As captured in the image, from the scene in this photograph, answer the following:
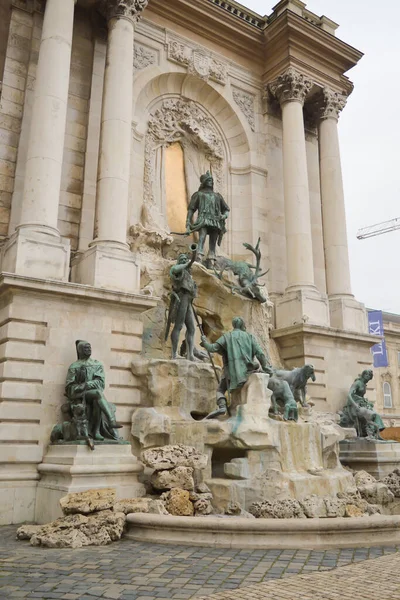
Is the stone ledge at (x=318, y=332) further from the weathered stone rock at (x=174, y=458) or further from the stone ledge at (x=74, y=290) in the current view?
the weathered stone rock at (x=174, y=458)

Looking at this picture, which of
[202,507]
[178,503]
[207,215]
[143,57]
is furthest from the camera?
[143,57]

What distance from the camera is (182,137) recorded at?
1980cm

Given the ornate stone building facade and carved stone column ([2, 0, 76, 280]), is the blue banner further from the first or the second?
carved stone column ([2, 0, 76, 280])

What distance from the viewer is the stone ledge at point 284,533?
7.61 m

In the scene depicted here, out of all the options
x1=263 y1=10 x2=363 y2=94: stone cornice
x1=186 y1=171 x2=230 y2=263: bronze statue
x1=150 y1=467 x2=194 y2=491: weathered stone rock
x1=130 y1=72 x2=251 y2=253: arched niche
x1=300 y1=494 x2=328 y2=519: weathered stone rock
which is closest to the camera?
x1=300 y1=494 x2=328 y2=519: weathered stone rock

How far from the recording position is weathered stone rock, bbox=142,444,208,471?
982 centimetres

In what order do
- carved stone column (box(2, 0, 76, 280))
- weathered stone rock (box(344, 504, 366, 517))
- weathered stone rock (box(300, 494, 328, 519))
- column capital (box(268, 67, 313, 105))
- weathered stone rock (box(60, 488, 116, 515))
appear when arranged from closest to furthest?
weathered stone rock (box(60, 488, 116, 515)) → weathered stone rock (box(300, 494, 328, 519)) → weathered stone rock (box(344, 504, 366, 517)) → carved stone column (box(2, 0, 76, 280)) → column capital (box(268, 67, 313, 105))

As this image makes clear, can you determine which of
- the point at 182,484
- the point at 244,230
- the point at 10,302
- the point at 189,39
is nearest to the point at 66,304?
the point at 10,302

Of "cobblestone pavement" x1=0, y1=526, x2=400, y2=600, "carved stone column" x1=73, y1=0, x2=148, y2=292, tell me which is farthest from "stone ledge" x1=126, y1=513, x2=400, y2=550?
"carved stone column" x1=73, y1=0, x2=148, y2=292

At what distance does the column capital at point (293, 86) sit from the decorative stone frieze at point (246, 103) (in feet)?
3.73

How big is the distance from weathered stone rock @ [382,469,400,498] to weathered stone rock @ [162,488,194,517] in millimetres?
6022

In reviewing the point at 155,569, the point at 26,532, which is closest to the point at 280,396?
the point at 26,532

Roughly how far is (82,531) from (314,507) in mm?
3711

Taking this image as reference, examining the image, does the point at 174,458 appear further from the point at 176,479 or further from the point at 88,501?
the point at 88,501
